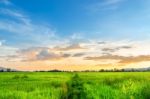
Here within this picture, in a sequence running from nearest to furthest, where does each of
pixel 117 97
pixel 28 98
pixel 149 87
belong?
pixel 28 98 < pixel 117 97 < pixel 149 87

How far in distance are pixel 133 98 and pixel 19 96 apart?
204 inches

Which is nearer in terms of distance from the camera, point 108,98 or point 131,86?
point 108,98

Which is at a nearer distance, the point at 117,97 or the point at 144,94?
the point at 117,97

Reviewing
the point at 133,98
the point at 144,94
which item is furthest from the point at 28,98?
the point at 144,94

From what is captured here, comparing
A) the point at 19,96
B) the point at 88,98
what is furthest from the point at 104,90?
the point at 19,96

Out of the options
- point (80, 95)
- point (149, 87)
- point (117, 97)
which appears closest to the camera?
point (117, 97)

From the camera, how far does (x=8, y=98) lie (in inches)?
527

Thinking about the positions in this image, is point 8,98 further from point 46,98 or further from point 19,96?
point 46,98


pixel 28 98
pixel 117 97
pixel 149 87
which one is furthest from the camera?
pixel 149 87

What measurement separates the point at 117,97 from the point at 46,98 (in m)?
3.22

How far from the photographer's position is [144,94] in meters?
15.3

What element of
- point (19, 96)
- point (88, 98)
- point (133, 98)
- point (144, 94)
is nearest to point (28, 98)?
point (19, 96)

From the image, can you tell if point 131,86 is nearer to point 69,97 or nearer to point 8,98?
point 69,97

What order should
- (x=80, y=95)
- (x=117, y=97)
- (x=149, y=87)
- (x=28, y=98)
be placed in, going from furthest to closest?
(x=149, y=87), (x=80, y=95), (x=117, y=97), (x=28, y=98)
